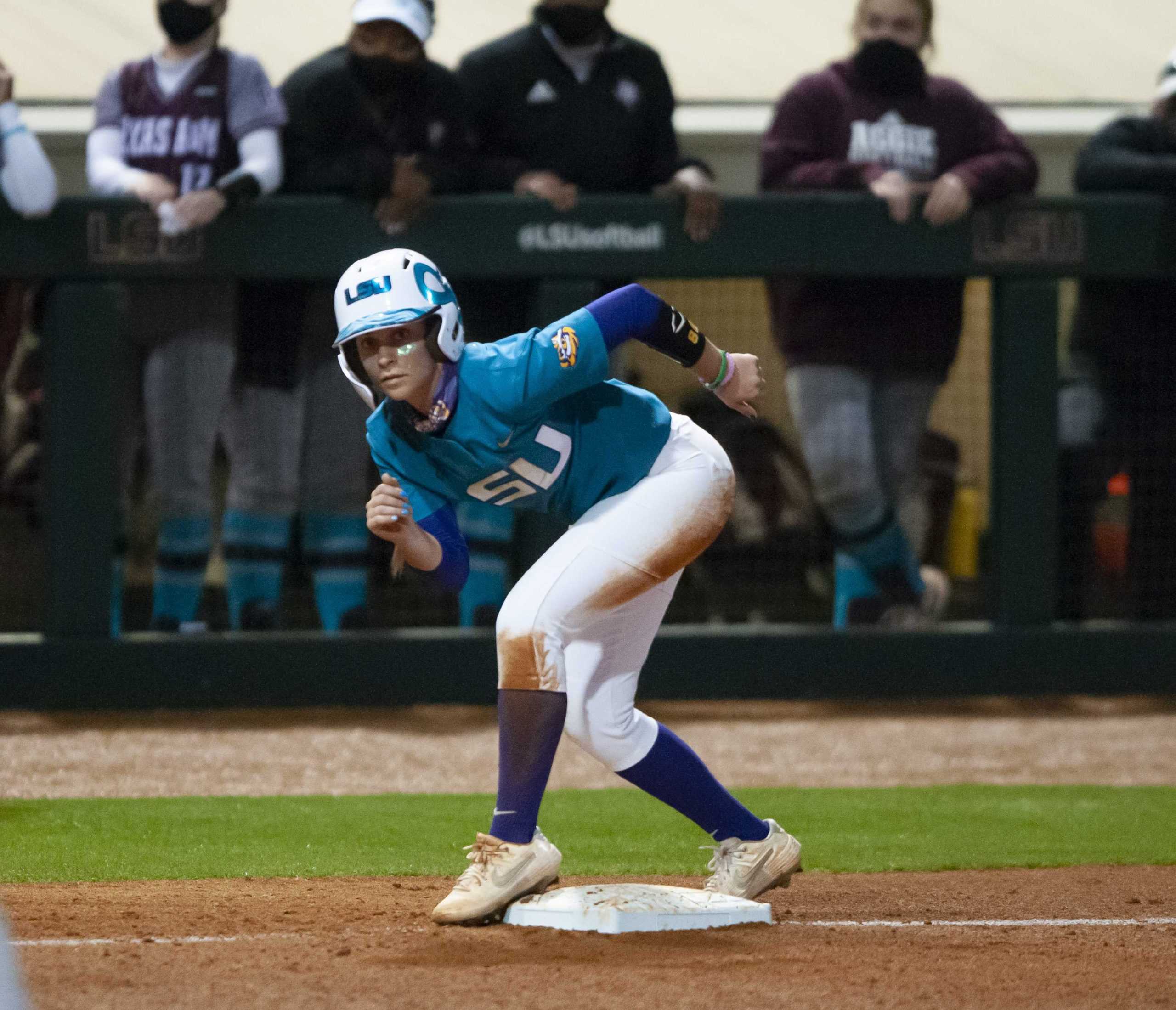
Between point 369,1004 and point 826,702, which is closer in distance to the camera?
point 369,1004

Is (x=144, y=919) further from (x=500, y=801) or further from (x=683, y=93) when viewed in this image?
(x=683, y=93)

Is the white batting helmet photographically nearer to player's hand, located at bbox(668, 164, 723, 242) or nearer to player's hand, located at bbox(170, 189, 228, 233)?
player's hand, located at bbox(170, 189, 228, 233)

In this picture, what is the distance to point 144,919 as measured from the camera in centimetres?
441

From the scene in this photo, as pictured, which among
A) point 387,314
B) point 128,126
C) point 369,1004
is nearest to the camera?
point 369,1004

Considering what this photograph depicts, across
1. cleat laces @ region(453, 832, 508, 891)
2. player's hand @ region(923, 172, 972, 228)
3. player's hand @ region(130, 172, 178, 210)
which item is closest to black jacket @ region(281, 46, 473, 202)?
player's hand @ region(130, 172, 178, 210)

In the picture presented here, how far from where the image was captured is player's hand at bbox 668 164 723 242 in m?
7.82

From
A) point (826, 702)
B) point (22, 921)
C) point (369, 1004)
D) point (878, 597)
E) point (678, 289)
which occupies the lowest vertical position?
point (826, 702)

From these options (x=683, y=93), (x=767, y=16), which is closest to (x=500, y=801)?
(x=683, y=93)

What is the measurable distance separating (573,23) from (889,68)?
1.42 m

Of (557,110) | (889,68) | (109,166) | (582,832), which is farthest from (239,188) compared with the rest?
(582,832)

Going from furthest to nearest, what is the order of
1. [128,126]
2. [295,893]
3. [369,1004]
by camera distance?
[128,126], [295,893], [369,1004]

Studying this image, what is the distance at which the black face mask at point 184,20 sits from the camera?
7.51 m

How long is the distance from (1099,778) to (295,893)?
3.66 meters

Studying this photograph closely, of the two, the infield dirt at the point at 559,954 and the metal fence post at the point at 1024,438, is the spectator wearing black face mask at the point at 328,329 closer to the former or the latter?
the metal fence post at the point at 1024,438
